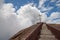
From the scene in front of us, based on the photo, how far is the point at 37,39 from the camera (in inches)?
446

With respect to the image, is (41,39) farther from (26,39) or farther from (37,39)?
(26,39)

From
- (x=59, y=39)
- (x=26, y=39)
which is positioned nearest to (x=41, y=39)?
(x=59, y=39)

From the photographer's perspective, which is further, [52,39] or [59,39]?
[52,39]

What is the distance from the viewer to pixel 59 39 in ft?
34.0

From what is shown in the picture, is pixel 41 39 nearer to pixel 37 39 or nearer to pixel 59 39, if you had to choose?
pixel 37 39

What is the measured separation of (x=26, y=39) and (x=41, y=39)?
11.4 feet

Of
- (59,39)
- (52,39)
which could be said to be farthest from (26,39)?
(52,39)

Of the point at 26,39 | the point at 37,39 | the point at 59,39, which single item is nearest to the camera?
the point at 26,39

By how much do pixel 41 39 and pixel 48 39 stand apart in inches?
15.7

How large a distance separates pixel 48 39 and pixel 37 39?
0.76m

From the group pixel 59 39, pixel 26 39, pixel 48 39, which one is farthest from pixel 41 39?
pixel 26 39

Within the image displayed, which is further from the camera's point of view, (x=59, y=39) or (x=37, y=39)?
(x=37, y=39)

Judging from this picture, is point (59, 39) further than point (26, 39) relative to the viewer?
Yes

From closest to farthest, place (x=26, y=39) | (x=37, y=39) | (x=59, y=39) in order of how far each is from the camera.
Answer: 1. (x=26, y=39)
2. (x=59, y=39)
3. (x=37, y=39)
